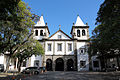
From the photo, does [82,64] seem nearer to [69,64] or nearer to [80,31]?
[69,64]

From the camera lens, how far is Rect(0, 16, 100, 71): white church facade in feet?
115

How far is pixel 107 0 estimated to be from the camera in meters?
11.4

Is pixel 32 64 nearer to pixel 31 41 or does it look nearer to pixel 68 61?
pixel 68 61

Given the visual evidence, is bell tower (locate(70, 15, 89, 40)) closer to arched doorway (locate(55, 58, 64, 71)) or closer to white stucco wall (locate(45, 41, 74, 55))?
white stucco wall (locate(45, 41, 74, 55))

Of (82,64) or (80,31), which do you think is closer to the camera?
(82,64)

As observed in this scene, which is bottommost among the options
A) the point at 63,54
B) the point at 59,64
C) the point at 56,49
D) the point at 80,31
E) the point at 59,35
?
the point at 59,64

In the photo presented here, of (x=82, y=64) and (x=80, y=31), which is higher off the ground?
(x=80, y=31)

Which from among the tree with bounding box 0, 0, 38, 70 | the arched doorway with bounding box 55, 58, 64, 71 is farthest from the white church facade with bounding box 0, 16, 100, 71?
the tree with bounding box 0, 0, 38, 70

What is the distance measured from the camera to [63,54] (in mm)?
35875

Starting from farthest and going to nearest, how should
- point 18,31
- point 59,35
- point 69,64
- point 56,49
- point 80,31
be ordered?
point 80,31 → point 59,35 → point 56,49 → point 69,64 → point 18,31

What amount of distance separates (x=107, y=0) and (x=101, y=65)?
27898 mm

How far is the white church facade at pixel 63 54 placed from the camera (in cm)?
3509

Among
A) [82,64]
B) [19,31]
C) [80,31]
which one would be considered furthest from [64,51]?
[19,31]

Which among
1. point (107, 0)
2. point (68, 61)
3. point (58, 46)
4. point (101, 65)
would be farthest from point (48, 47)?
point (107, 0)
